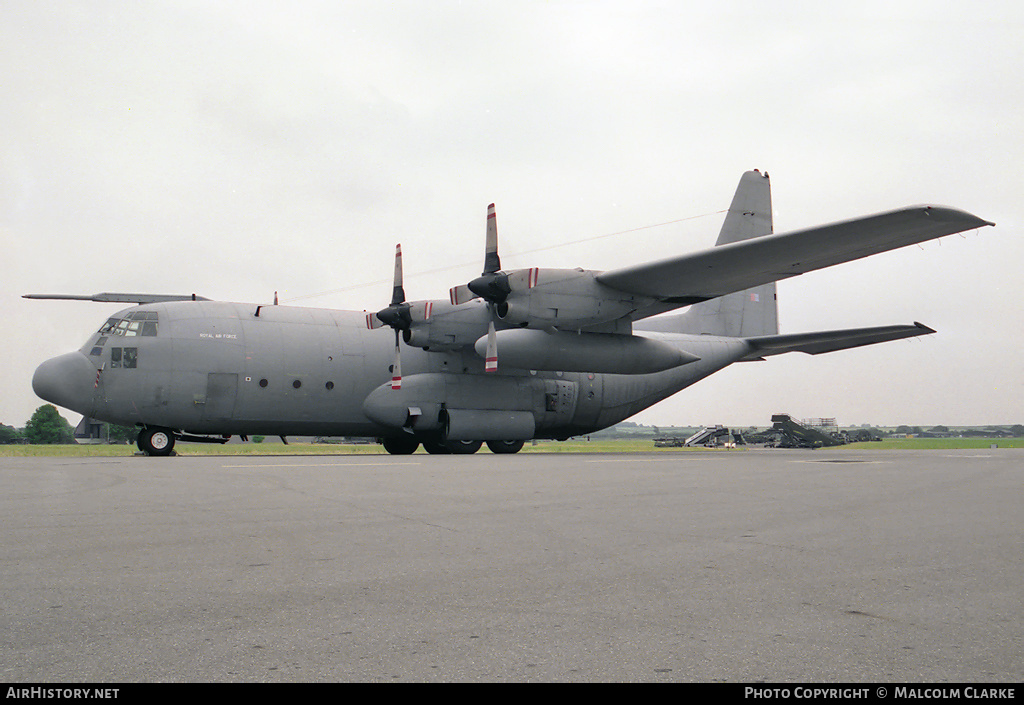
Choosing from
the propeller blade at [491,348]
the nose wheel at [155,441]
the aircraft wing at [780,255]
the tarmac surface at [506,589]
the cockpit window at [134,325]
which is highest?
the aircraft wing at [780,255]

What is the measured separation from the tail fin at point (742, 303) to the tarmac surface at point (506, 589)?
70.1 ft

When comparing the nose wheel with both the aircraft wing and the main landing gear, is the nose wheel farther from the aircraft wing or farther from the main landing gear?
the aircraft wing

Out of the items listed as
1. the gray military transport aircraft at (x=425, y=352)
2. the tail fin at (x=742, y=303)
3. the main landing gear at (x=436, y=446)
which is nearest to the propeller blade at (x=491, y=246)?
the gray military transport aircraft at (x=425, y=352)

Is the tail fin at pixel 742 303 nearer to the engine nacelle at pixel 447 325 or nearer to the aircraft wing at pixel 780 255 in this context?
the aircraft wing at pixel 780 255

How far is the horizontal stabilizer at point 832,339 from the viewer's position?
78.7 ft

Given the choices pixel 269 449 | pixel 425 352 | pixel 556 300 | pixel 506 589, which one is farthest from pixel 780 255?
pixel 269 449

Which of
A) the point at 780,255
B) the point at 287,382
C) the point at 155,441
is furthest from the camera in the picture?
the point at 287,382

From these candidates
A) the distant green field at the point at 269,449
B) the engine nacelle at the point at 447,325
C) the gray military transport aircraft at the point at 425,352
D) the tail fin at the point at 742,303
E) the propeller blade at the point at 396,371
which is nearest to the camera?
the gray military transport aircraft at the point at 425,352

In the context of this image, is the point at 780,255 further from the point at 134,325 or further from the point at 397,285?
the point at 134,325

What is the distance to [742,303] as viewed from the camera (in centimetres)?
3016

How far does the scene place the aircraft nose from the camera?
19797mm

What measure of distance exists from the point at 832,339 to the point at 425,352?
13598mm

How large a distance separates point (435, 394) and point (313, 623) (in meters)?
20.0

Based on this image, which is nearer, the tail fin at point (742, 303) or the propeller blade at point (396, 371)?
the propeller blade at point (396, 371)
